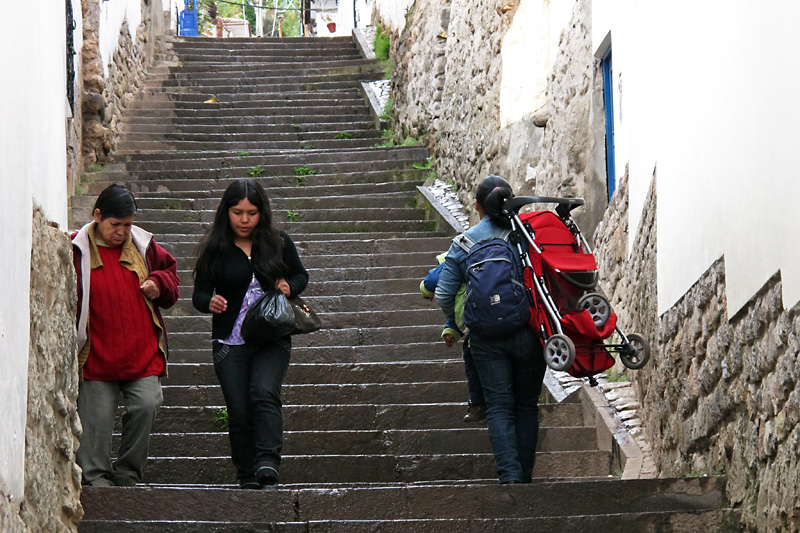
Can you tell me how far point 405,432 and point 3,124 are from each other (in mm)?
3465

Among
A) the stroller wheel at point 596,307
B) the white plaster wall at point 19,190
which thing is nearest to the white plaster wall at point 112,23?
the white plaster wall at point 19,190

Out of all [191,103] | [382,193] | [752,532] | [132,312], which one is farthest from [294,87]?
[752,532]

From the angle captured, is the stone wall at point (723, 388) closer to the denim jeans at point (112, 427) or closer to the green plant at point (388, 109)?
the denim jeans at point (112, 427)

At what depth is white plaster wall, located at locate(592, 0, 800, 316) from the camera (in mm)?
4062

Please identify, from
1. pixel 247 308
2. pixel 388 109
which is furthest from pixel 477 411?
pixel 388 109

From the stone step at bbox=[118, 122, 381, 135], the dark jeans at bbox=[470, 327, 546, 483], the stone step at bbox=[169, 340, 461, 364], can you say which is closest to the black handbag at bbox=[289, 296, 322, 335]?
the dark jeans at bbox=[470, 327, 546, 483]

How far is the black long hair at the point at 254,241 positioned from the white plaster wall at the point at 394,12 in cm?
→ 1030

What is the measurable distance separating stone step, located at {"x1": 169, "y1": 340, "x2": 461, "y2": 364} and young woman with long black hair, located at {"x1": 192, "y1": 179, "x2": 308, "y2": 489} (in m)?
2.51

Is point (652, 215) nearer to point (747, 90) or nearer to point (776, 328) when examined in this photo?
point (747, 90)

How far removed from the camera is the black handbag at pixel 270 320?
17.0ft

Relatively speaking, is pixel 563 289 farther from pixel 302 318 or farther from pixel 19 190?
pixel 19 190

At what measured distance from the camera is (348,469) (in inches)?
242

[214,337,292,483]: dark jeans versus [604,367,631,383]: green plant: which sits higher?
[214,337,292,483]: dark jeans

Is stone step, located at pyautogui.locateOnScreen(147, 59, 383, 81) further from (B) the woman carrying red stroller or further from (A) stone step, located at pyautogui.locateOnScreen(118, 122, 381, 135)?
(B) the woman carrying red stroller
